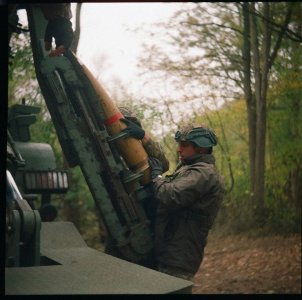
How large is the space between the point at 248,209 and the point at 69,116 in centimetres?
740

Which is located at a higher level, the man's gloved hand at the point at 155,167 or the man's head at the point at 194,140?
the man's head at the point at 194,140

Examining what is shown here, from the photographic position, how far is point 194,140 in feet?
9.41

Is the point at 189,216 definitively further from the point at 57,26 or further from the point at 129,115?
the point at 57,26

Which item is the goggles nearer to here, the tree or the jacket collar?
the jacket collar

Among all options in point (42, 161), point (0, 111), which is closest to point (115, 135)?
point (42, 161)

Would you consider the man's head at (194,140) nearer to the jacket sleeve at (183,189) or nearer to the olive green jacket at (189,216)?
the olive green jacket at (189,216)

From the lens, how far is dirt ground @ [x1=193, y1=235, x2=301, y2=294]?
693 centimetres

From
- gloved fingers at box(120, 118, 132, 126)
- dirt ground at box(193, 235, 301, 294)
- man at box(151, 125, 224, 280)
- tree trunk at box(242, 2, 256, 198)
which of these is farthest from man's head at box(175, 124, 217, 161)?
tree trunk at box(242, 2, 256, 198)

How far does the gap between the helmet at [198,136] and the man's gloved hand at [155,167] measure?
0.18 metres

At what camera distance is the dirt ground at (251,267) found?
22.7 feet

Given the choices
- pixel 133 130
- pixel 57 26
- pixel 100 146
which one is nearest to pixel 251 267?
pixel 133 130

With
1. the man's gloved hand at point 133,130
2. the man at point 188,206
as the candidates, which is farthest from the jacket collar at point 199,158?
the man's gloved hand at point 133,130

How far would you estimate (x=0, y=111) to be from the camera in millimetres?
1866

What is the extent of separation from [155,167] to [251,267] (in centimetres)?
556
